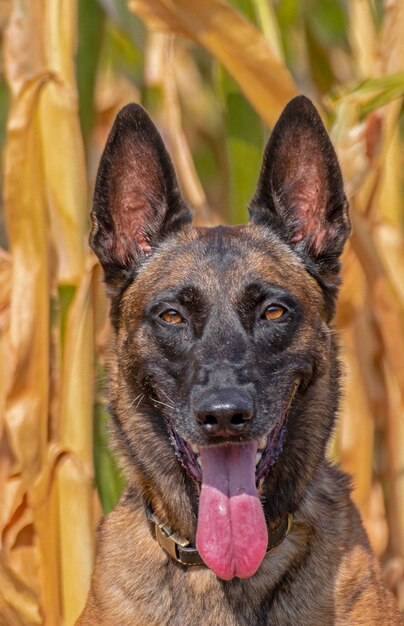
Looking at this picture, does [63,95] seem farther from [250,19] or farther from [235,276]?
[235,276]

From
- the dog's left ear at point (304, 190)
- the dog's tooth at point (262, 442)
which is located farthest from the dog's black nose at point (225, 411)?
the dog's left ear at point (304, 190)

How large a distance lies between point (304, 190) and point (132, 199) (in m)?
0.54

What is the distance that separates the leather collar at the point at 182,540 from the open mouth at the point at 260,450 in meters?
0.19

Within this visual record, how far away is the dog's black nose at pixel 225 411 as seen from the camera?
296 cm

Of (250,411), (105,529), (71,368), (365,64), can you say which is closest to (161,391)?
(250,411)

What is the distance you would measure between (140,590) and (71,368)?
1.11 metres

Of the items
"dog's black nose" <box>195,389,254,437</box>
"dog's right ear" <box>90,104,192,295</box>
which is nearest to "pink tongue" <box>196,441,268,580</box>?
"dog's black nose" <box>195,389,254,437</box>

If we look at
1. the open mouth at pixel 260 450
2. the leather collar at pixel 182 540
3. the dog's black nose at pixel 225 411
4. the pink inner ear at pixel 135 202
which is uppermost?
the pink inner ear at pixel 135 202

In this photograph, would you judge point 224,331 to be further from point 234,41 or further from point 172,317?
point 234,41

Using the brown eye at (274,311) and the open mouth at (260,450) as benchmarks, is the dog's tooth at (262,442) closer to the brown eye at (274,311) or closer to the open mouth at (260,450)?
the open mouth at (260,450)

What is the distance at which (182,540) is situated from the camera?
330 centimetres

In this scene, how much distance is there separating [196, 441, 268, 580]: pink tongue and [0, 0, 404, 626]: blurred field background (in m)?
1.18

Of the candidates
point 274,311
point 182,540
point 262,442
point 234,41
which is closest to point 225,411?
point 262,442

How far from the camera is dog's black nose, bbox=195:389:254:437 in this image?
296 centimetres
